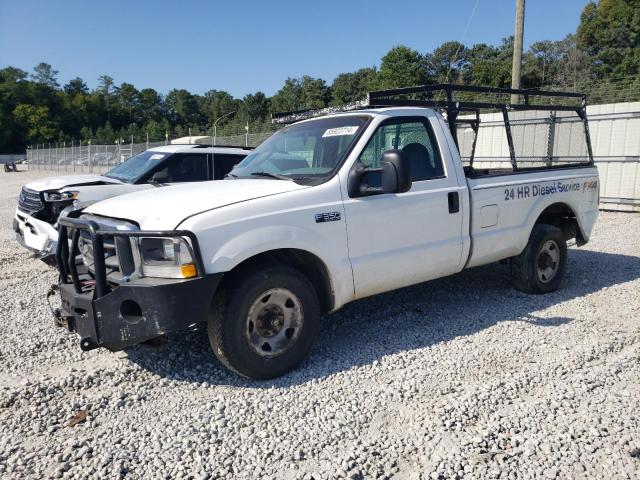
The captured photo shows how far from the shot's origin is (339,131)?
459 centimetres

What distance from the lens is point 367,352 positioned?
4406mm

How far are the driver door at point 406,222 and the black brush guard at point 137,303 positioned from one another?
1.31m

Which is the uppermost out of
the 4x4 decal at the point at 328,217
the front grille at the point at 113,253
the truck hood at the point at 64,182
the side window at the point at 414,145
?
the side window at the point at 414,145

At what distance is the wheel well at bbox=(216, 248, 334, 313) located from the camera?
12.6ft

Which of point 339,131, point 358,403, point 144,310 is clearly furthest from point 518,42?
point 144,310

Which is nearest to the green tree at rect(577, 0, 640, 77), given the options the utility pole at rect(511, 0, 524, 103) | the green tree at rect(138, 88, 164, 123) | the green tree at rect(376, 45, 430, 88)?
the green tree at rect(376, 45, 430, 88)

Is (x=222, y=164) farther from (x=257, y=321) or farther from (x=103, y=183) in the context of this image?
(x=257, y=321)

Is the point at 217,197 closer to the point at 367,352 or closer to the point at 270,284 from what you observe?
the point at 270,284

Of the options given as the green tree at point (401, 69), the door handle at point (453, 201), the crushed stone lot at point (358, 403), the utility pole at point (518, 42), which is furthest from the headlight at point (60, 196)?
the green tree at point (401, 69)

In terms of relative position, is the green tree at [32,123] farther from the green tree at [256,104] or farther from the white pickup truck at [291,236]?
the white pickup truck at [291,236]

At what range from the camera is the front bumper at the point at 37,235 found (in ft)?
22.0

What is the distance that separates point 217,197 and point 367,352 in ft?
5.85

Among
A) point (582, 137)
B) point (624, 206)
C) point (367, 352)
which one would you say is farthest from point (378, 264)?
point (624, 206)

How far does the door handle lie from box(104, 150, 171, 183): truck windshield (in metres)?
5.19
